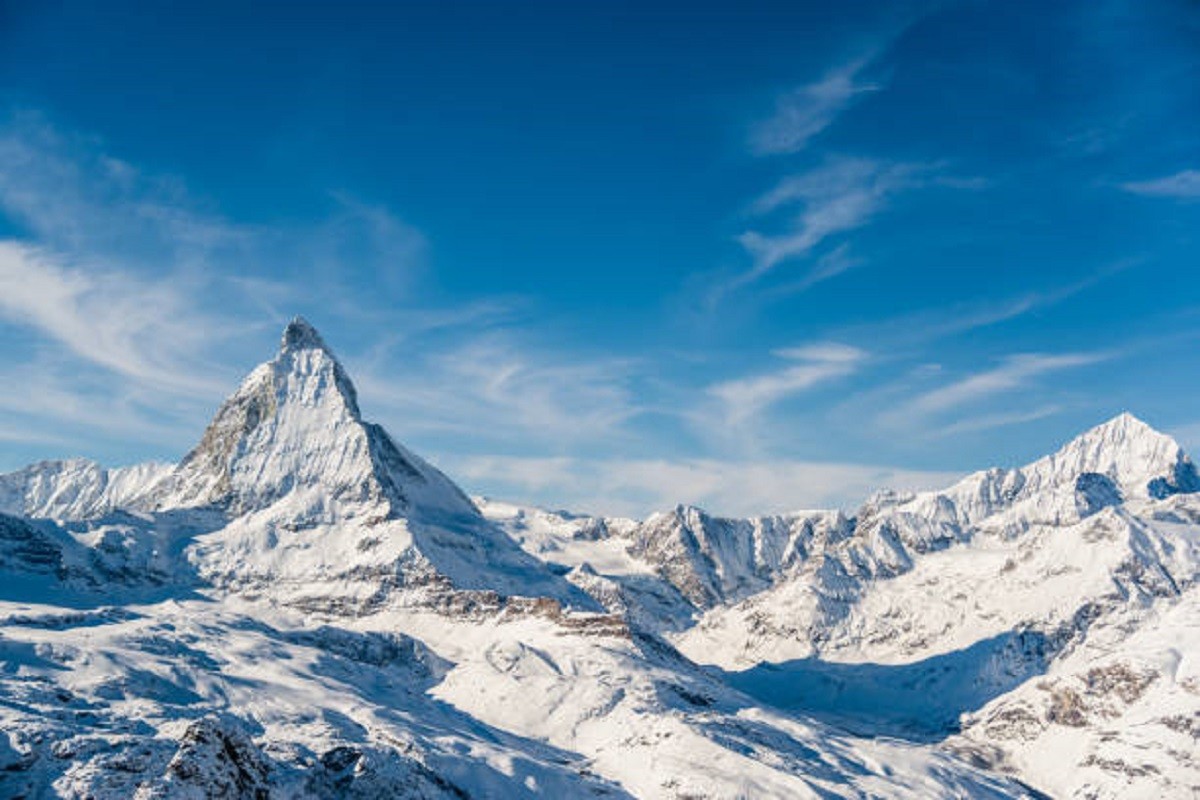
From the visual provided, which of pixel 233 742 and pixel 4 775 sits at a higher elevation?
pixel 233 742

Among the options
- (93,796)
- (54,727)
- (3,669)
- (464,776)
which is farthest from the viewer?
(3,669)

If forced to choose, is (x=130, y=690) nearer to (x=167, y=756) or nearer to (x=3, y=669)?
(x=3, y=669)

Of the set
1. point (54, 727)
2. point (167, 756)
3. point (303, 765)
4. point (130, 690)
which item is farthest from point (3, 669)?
point (167, 756)

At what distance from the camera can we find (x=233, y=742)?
10062 cm

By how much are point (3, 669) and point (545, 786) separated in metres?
109

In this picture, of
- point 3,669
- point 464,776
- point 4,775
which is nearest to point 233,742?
point 4,775

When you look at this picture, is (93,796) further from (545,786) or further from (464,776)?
(545,786)

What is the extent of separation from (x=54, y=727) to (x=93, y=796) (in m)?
30.8

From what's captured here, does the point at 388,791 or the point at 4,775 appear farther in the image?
the point at 388,791

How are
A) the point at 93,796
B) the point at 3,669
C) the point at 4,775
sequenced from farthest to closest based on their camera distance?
the point at 3,669 → the point at 4,775 → the point at 93,796

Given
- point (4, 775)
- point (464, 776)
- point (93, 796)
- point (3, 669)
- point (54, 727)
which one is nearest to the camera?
point (93, 796)

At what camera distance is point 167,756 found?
103 m

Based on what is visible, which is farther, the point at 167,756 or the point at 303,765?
the point at 303,765

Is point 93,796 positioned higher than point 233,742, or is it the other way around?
point 233,742
